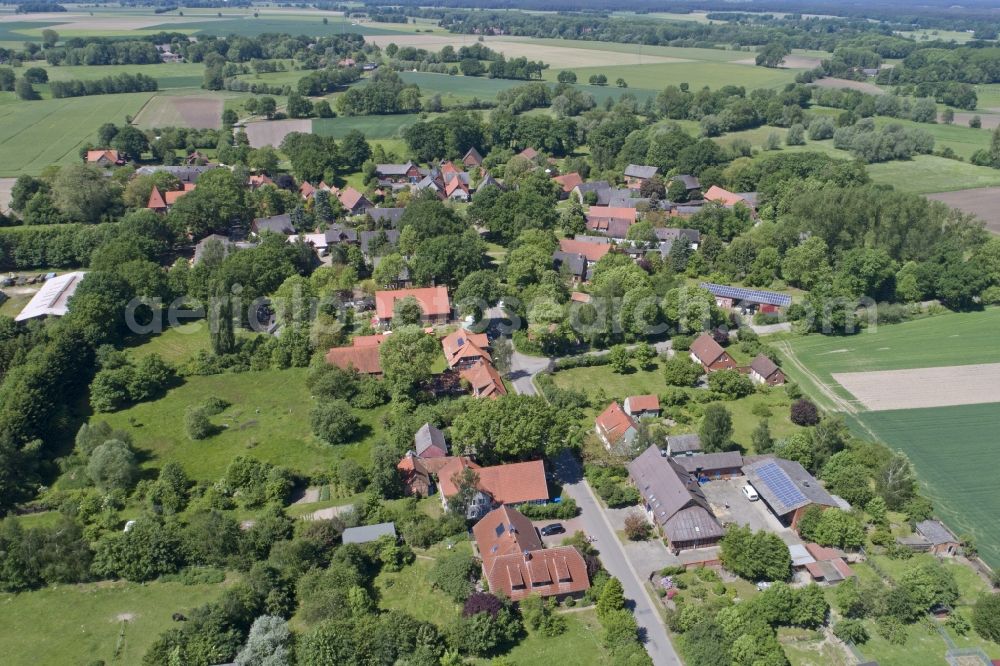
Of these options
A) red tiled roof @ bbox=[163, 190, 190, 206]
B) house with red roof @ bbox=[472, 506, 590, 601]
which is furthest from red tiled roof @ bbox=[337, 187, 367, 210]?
house with red roof @ bbox=[472, 506, 590, 601]

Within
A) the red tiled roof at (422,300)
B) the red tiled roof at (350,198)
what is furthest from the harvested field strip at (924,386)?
the red tiled roof at (350,198)

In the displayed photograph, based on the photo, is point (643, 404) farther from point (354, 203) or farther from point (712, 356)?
point (354, 203)

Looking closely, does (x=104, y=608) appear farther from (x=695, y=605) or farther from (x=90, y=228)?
(x=90, y=228)

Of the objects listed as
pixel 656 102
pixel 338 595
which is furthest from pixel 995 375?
pixel 656 102

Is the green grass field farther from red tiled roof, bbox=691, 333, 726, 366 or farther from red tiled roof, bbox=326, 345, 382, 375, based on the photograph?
red tiled roof, bbox=326, 345, 382, 375

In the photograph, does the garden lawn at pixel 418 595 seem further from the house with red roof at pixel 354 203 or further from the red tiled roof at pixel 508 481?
the house with red roof at pixel 354 203

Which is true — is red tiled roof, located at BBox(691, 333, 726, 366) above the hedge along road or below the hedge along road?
above
